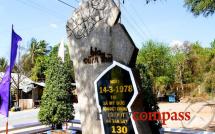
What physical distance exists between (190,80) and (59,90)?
43.9 m

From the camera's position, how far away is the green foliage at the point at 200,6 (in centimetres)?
955

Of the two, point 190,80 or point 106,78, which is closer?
point 106,78

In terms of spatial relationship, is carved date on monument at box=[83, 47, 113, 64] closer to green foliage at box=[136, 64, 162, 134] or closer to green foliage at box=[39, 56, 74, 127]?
green foliage at box=[136, 64, 162, 134]

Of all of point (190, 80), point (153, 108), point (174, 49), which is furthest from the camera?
point (174, 49)

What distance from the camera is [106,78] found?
7219mm

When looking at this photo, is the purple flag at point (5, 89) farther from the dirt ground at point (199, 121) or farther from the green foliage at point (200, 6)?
the dirt ground at point (199, 121)

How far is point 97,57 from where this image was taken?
7531 millimetres

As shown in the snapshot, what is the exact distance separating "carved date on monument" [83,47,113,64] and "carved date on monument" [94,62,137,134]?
0.86 ft

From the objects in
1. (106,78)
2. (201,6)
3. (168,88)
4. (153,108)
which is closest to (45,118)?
(153,108)

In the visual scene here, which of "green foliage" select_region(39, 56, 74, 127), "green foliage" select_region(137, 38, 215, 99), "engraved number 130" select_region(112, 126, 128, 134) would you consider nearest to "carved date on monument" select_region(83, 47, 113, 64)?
"engraved number 130" select_region(112, 126, 128, 134)

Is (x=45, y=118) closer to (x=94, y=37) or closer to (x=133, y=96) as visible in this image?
(x=94, y=37)

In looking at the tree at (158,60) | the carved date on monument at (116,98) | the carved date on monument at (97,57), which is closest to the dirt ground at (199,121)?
the carved date on monument at (116,98)

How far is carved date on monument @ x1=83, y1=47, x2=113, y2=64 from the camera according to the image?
7.32 metres

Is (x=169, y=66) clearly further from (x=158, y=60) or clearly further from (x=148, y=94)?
(x=148, y=94)
